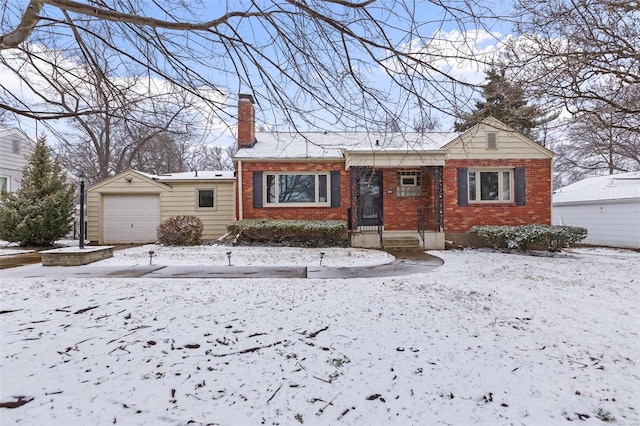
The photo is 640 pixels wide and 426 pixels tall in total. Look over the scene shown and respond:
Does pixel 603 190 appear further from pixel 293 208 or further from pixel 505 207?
pixel 293 208

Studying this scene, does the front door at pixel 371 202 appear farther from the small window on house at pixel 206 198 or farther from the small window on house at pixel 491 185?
the small window on house at pixel 206 198

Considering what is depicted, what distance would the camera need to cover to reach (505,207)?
11.2 m

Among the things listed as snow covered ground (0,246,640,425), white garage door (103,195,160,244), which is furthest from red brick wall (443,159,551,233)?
white garage door (103,195,160,244)

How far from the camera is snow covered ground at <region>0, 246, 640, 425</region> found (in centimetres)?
204

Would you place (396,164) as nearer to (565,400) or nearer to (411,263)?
(411,263)

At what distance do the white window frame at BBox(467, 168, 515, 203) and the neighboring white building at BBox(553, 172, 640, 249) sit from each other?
486cm

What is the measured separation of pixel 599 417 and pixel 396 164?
8610mm

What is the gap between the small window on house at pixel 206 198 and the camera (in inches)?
505

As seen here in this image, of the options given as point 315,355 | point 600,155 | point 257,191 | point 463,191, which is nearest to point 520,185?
point 463,191

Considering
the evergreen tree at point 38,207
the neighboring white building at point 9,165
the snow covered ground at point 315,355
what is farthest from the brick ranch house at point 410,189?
the neighboring white building at point 9,165

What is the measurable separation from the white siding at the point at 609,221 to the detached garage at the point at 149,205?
1540 cm

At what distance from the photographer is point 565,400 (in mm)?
2180

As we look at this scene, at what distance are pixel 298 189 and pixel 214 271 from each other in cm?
573

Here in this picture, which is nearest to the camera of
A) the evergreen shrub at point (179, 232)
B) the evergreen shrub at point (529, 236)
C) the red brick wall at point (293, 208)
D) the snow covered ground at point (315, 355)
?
the snow covered ground at point (315, 355)
